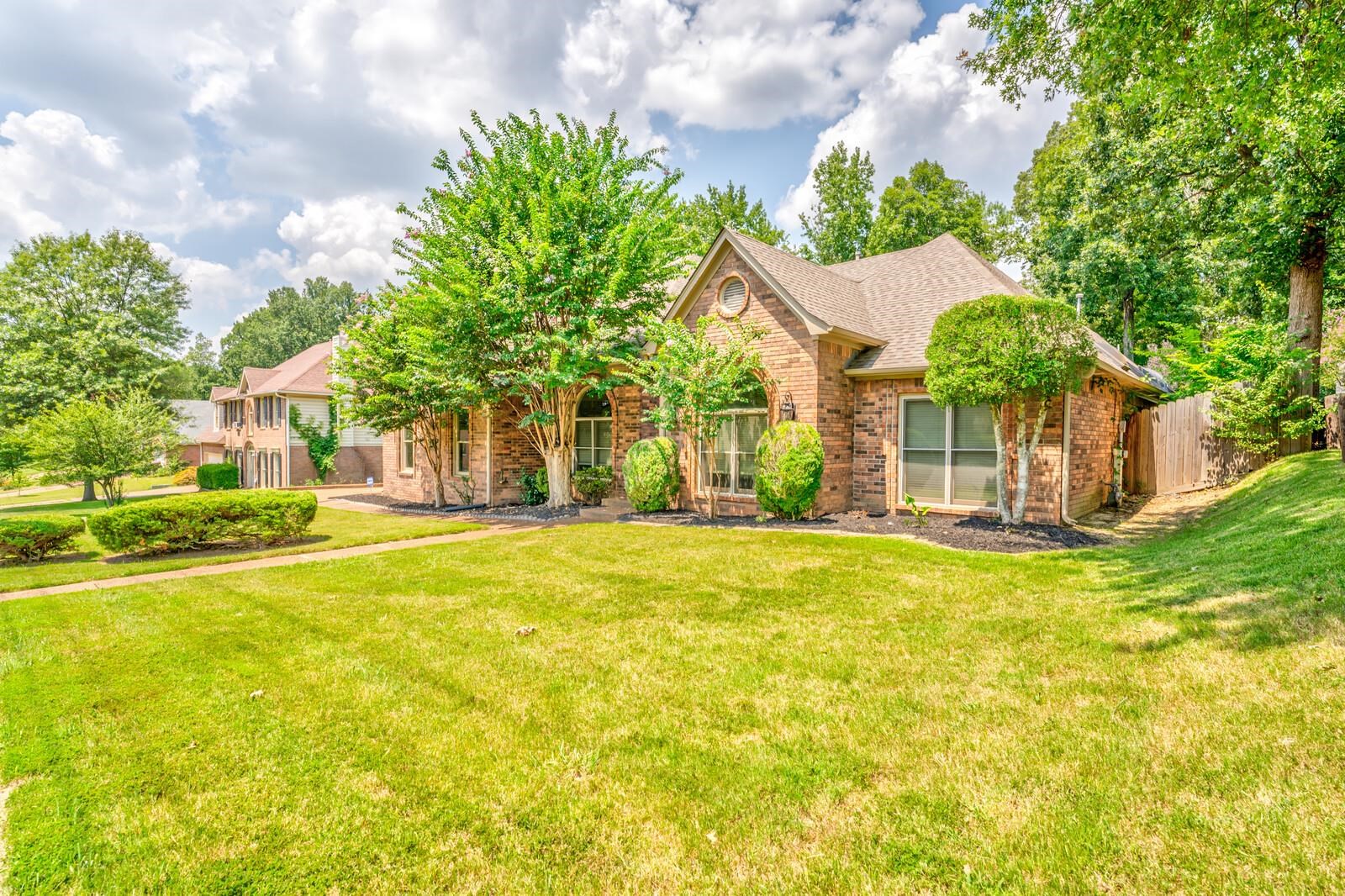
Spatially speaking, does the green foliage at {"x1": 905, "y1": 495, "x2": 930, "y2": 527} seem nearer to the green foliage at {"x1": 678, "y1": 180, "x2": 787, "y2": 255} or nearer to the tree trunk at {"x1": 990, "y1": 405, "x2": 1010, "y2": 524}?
the tree trunk at {"x1": 990, "y1": 405, "x2": 1010, "y2": 524}

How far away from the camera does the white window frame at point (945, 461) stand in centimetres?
1124

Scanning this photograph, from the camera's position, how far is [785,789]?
9.57 ft

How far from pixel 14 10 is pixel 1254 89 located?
15507 millimetres

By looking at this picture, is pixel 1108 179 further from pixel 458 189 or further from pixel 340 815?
pixel 340 815

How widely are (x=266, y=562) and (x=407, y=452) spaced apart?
11863mm

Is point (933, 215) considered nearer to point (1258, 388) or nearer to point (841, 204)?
point (841, 204)

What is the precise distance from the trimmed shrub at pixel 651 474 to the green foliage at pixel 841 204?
23.3 m

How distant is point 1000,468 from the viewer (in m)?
10.4

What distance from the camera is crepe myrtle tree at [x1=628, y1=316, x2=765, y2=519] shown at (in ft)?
38.2

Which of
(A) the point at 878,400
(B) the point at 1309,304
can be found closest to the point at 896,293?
(A) the point at 878,400

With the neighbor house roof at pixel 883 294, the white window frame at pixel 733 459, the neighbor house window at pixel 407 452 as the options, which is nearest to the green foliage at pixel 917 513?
the neighbor house roof at pixel 883 294

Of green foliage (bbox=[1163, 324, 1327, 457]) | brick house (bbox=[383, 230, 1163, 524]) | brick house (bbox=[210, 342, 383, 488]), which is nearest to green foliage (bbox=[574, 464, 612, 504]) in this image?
brick house (bbox=[383, 230, 1163, 524])

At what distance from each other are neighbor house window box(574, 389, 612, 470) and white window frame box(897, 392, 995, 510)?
7.54 meters

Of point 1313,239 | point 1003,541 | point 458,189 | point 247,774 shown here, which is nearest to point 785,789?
point 247,774
